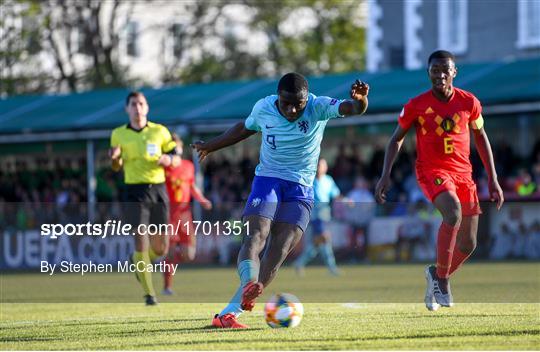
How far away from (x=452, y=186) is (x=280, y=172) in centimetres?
184

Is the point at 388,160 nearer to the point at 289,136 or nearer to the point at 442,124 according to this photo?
the point at 442,124

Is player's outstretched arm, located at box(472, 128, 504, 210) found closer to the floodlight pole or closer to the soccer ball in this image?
the soccer ball

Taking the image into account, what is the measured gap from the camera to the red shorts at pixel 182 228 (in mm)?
14141

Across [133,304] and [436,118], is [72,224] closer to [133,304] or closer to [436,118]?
[133,304]

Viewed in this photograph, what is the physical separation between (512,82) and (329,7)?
1227 inches

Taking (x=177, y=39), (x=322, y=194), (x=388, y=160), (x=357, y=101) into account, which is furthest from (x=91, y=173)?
(x=177, y=39)

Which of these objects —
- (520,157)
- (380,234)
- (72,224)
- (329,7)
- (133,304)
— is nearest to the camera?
(133,304)

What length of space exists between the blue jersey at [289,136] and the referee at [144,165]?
3.75 metres

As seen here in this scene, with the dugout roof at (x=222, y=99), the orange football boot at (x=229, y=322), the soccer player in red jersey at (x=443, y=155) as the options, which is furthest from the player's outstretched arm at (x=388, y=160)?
the dugout roof at (x=222, y=99)

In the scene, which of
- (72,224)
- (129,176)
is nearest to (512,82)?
Result: (72,224)

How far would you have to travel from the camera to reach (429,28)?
118ft

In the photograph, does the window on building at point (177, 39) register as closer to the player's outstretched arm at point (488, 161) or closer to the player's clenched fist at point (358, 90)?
the player's outstretched arm at point (488, 161)

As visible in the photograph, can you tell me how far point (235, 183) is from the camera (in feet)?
90.6

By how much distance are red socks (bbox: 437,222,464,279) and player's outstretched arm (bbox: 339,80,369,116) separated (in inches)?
76.9
